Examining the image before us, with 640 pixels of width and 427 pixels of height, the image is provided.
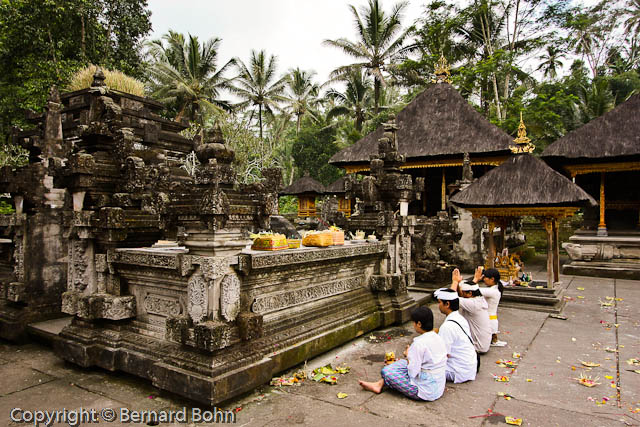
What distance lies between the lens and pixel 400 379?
15.5ft

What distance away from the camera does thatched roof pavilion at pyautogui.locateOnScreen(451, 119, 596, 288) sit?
890 centimetres

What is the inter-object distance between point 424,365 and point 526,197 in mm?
5971

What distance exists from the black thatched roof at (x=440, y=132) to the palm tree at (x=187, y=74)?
14888mm

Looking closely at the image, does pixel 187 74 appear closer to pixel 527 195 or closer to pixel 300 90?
pixel 300 90

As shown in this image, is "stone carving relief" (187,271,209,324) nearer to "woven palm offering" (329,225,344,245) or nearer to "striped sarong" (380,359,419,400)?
"striped sarong" (380,359,419,400)

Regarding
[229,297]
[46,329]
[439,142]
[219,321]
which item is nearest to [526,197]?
[229,297]

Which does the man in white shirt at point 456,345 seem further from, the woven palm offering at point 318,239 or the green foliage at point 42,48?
the green foliage at point 42,48

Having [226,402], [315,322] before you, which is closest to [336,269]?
[315,322]

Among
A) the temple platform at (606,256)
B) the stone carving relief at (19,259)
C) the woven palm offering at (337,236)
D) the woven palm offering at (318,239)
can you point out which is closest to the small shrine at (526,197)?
the woven palm offering at (337,236)

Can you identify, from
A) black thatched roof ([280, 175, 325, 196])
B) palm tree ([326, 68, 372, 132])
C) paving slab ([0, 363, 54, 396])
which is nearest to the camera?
paving slab ([0, 363, 54, 396])

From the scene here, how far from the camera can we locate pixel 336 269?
6.55 meters

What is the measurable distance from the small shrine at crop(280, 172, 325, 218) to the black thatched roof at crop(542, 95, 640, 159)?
1235 cm

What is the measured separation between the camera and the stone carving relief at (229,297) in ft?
14.7

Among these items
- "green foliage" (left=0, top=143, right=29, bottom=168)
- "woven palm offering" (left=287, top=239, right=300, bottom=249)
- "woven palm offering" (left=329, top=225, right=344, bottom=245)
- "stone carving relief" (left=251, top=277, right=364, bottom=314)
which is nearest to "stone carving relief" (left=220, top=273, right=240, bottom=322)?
"stone carving relief" (left=251, top=277, right=364, bottom=314)
